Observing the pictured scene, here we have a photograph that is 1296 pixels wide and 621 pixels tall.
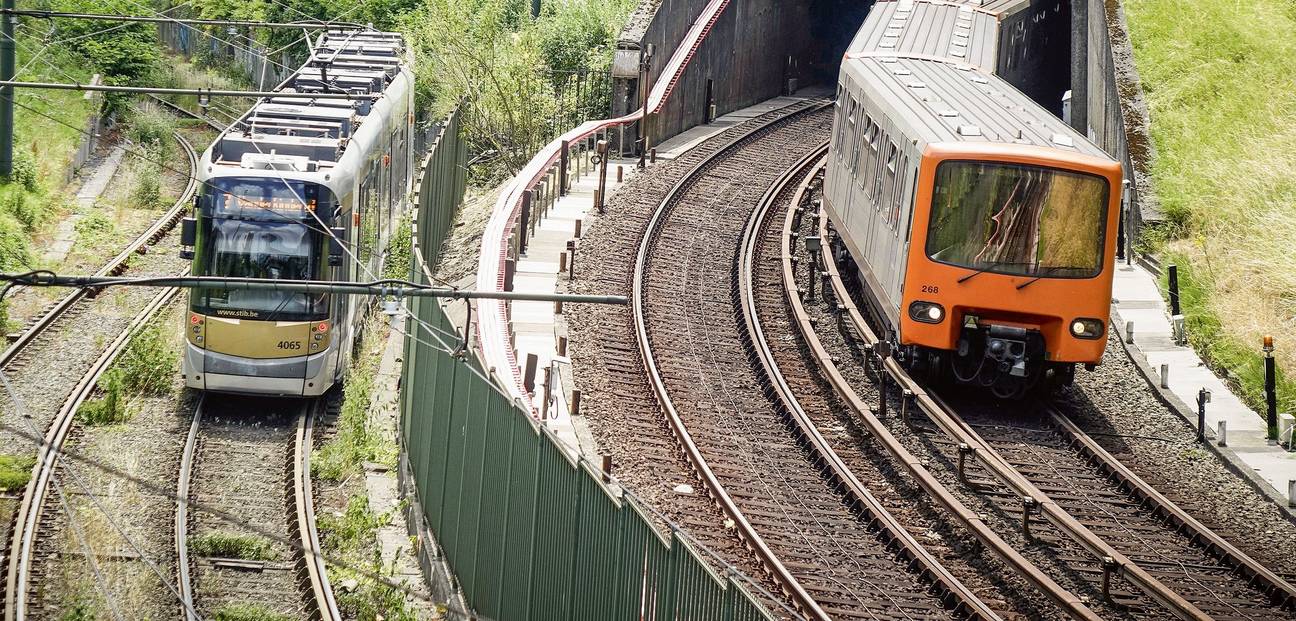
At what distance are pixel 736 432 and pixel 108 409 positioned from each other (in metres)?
7.52

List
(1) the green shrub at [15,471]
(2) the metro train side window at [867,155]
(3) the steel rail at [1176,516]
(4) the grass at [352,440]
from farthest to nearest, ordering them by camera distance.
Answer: (2) the metro train side window at [867,155], (4) the grass at [352,440], (1) the green shrub at [15,471], (3) the steel rail at [1176,516]

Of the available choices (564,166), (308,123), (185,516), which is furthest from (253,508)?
(564,166)

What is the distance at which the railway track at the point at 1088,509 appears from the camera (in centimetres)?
1166

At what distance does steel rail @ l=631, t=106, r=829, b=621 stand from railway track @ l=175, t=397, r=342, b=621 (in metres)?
3.58

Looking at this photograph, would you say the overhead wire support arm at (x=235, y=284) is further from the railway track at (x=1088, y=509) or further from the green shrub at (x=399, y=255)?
the green shrub at (x=399, y=255)

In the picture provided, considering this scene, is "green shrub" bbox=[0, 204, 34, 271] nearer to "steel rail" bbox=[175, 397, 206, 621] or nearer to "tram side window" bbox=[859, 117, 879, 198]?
"steel rail" bbox=[175, 397, 206, 621]

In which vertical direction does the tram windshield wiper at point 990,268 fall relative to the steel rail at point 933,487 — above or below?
above

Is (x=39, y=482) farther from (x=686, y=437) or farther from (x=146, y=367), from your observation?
(x=686, y=437)

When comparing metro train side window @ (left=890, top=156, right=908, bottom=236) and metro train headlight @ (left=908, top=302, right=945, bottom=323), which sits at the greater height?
metro train side window @ (left=890, top=156, right=908, bottom=236)

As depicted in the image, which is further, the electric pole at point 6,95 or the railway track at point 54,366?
the electric pole at point 6,95

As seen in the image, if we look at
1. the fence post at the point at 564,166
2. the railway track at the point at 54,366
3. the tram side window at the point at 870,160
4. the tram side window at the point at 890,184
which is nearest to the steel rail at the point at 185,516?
the railway track at the point at 54,366

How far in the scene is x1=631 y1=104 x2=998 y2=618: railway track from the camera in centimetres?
1166

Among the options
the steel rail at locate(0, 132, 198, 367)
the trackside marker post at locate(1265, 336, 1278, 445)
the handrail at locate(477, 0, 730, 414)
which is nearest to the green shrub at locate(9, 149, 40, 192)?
the steel rail at locate(0, 132, 198, 367)

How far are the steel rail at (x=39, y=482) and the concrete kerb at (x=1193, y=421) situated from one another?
1059 cm
